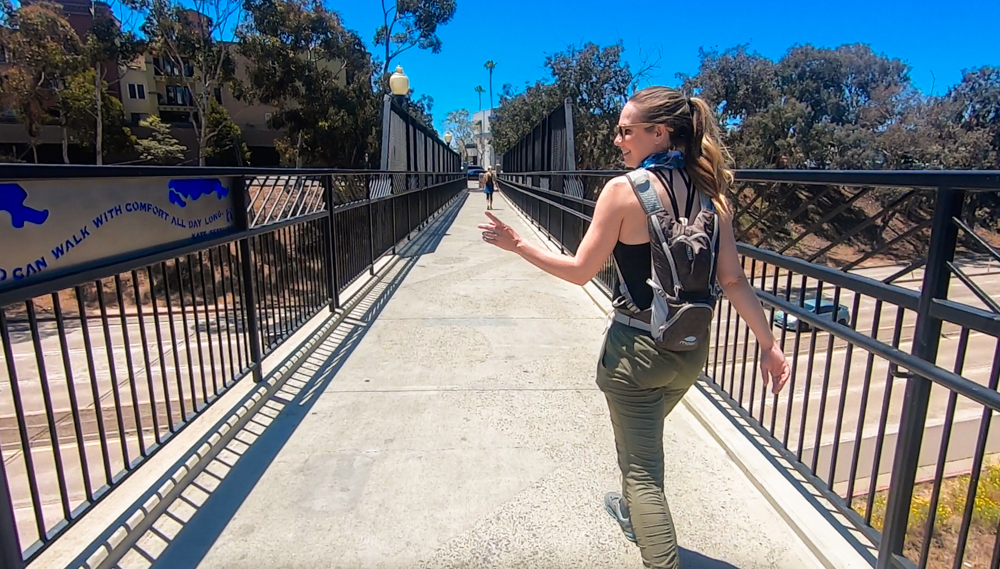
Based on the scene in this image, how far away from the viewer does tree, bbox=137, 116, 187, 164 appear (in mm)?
34656

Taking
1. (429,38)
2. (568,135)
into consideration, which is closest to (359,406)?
(568,135)

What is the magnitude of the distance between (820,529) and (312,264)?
439cm

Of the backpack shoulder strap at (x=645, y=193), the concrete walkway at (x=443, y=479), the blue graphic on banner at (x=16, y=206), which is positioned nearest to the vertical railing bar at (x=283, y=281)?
the concrete walkway at (x=443, y=479)

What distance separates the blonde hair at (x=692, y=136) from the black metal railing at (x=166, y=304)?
2.00m

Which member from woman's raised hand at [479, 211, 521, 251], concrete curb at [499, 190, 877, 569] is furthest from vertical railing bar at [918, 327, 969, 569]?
woman's raised hand at [479, 211, 521, 251]

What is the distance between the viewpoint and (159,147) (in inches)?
1371

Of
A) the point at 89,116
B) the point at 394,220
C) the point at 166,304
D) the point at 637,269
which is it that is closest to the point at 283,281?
the point at 166,304

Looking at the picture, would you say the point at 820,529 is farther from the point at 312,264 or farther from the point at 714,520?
the point at 312,264

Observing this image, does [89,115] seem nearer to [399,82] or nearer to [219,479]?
[399,82]

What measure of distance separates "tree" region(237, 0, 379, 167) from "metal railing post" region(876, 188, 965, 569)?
2979 cm

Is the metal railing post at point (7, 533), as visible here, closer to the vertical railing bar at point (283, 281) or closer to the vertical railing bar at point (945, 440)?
the vertical railing bar at point (283, 281)

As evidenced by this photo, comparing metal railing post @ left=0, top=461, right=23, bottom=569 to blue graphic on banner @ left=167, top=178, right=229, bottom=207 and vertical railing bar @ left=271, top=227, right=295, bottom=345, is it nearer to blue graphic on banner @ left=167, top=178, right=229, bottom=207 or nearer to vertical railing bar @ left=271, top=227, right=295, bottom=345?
blue graphic on banner @ left=167, top=178, right=229, bottom=207

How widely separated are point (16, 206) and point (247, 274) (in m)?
1.90

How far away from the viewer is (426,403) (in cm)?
386
